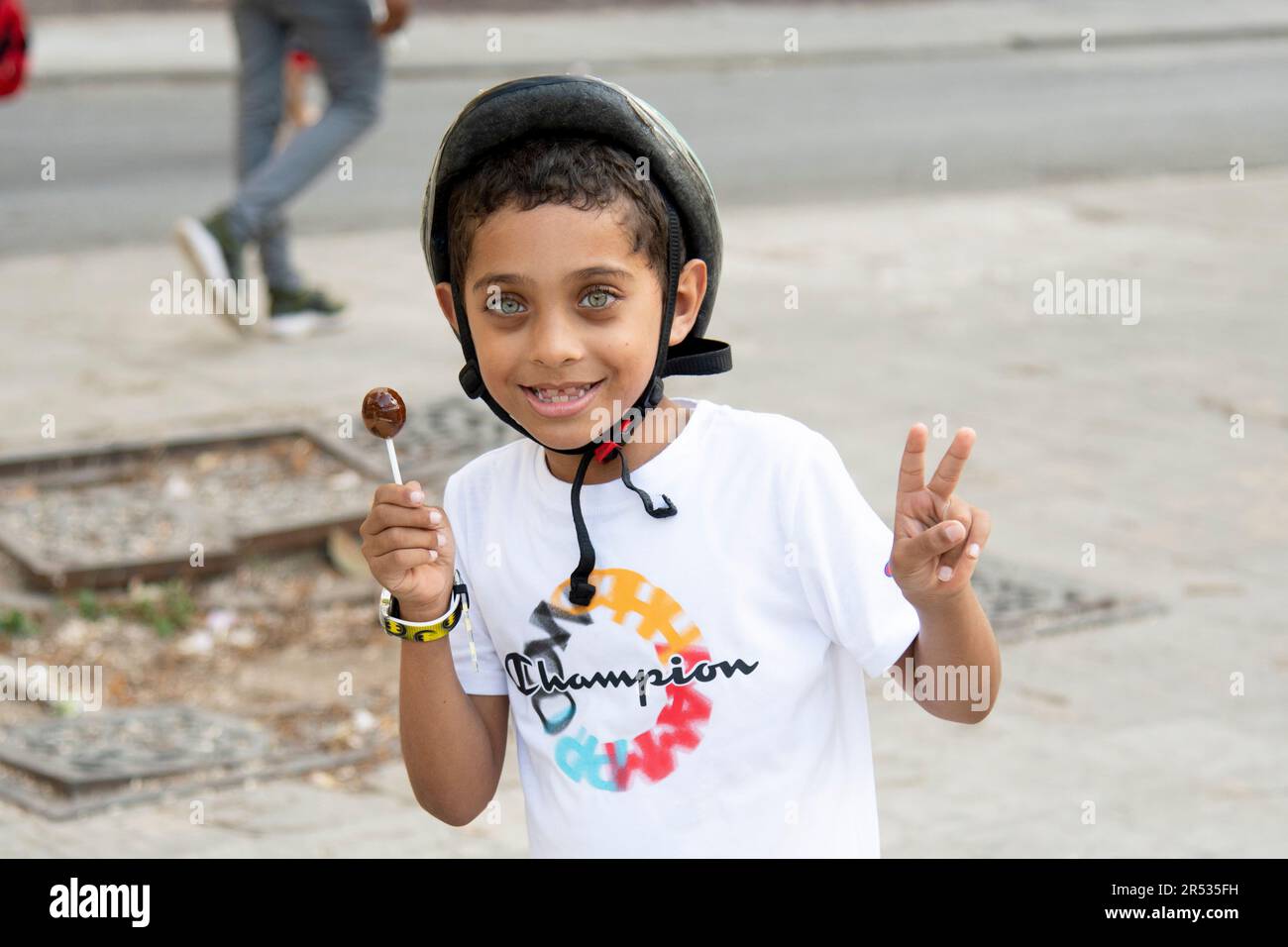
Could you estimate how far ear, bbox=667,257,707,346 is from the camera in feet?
7.66

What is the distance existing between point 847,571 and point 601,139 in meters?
0.56

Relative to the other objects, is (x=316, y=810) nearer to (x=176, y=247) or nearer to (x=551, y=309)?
(x=551, y=309)

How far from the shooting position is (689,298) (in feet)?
7.74

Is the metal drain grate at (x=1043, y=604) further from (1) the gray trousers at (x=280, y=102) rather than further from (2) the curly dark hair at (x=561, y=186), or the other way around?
(1) the gray trousers at (x=280, y=102)

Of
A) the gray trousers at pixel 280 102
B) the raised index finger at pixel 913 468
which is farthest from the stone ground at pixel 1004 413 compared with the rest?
the raised index finger at pixel 913 468

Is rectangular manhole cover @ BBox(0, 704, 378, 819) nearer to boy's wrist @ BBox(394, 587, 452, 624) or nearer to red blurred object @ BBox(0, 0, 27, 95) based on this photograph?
red blurred object @ BBox(0, 0, 27, 95)

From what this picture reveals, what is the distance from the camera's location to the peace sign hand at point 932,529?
2.09 metres

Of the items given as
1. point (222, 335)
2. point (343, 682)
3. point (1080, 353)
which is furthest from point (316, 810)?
point (1080, 353)

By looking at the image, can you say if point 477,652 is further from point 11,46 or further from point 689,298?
point 11,46

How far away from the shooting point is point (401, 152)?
13195 millimetres

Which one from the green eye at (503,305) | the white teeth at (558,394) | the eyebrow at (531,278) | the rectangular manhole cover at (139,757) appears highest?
the eyebrow at (531,278)

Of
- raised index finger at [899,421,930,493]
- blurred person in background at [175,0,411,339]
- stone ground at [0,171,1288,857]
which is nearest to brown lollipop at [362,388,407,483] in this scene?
raised index finger at [899,421,930,493]

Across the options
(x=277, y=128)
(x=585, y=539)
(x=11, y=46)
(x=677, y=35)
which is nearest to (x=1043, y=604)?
(x=11, y=46)

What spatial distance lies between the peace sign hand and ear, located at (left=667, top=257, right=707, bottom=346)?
36 cm
